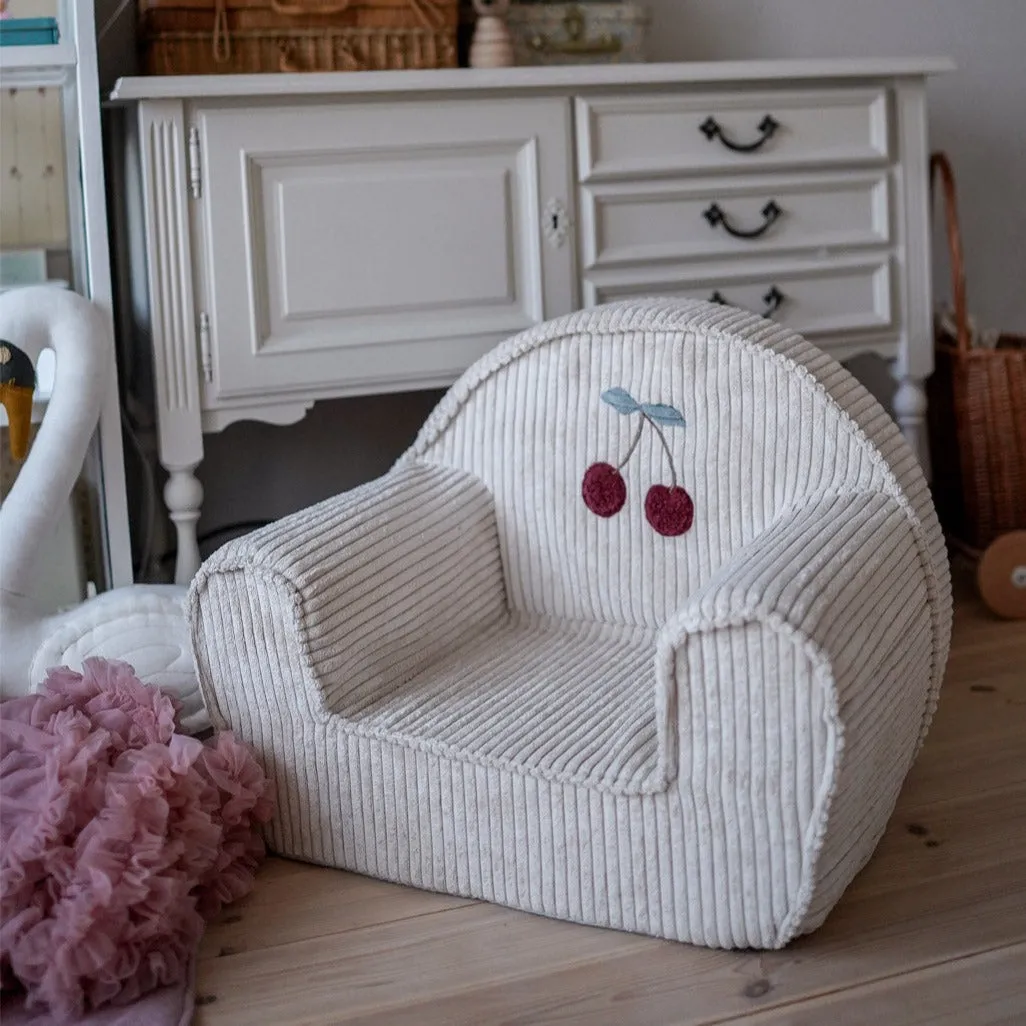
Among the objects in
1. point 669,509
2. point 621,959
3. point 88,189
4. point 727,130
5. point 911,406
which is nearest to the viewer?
point 621,959

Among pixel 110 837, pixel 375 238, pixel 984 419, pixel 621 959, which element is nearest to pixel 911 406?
pixel 984 419

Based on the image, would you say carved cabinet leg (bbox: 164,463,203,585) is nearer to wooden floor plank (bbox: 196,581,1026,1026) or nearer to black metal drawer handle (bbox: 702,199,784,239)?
wooden floor plank (bbox: 196,581,1026,1026)

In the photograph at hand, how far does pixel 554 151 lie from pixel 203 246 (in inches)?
19.3

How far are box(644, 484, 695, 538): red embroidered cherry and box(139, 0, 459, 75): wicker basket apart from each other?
70 cm

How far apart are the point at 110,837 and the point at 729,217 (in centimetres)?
123

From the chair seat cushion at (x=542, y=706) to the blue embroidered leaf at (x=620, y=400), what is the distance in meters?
0.26

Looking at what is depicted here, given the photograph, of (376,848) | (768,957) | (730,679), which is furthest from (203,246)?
(768,957)

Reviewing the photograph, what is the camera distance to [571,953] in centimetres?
135

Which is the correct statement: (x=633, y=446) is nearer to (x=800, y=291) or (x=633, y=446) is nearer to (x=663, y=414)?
(x=663, y=414)

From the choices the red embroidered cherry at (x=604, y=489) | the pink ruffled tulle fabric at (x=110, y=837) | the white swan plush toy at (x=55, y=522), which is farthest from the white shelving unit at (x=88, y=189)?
the red embroidered cherry at (x=604, y=489)

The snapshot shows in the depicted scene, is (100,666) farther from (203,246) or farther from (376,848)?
(203,246)

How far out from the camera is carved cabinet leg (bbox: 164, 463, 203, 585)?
6.05 ft

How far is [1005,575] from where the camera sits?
2250 millimetres

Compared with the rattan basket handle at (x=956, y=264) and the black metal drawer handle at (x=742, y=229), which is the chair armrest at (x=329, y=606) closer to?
the black metal drawer handle at (x=742, y=229)
